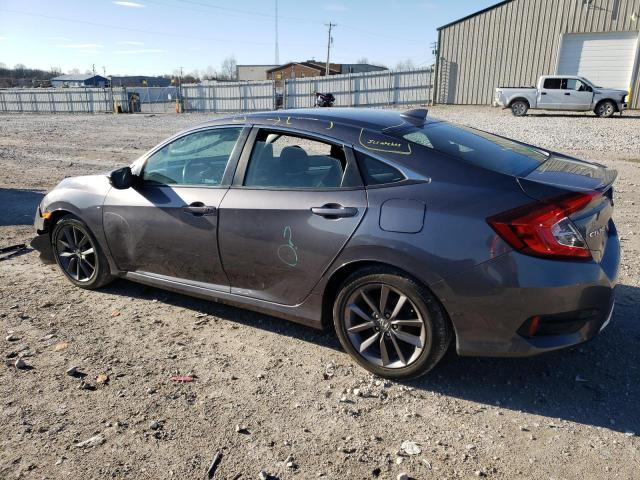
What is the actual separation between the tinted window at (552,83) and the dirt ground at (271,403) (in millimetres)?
20263

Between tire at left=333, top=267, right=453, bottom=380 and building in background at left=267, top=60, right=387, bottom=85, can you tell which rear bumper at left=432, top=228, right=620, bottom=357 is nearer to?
tire at left=333, top=267, right=453, bottom=380

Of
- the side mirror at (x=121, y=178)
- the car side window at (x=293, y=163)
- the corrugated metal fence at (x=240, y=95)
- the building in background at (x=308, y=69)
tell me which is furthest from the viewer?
the building in background at (x=308, y=69)

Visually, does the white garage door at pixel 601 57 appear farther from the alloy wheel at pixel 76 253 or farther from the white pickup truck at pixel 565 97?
the alloy wheel at pixel 76 253

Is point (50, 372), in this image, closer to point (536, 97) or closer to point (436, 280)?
point (436, 280)

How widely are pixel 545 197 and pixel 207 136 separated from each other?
2.56 m

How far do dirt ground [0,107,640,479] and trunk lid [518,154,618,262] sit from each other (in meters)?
0.89

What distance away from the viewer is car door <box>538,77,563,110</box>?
22086 mm

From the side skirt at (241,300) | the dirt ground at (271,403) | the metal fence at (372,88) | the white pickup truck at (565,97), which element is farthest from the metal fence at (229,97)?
the dirt ground at (271,403)

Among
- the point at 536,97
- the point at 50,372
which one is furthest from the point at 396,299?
the point at 536,97

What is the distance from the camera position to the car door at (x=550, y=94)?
2209cm

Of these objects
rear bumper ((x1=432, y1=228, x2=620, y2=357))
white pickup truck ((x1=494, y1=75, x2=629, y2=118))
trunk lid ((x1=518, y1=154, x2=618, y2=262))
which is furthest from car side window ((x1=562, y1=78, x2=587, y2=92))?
rear bumper ((x1=432, y1=228, x2=620, y2=357))

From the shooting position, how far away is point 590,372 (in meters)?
3.30

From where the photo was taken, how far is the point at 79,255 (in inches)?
187

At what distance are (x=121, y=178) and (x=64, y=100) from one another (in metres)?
42.9
